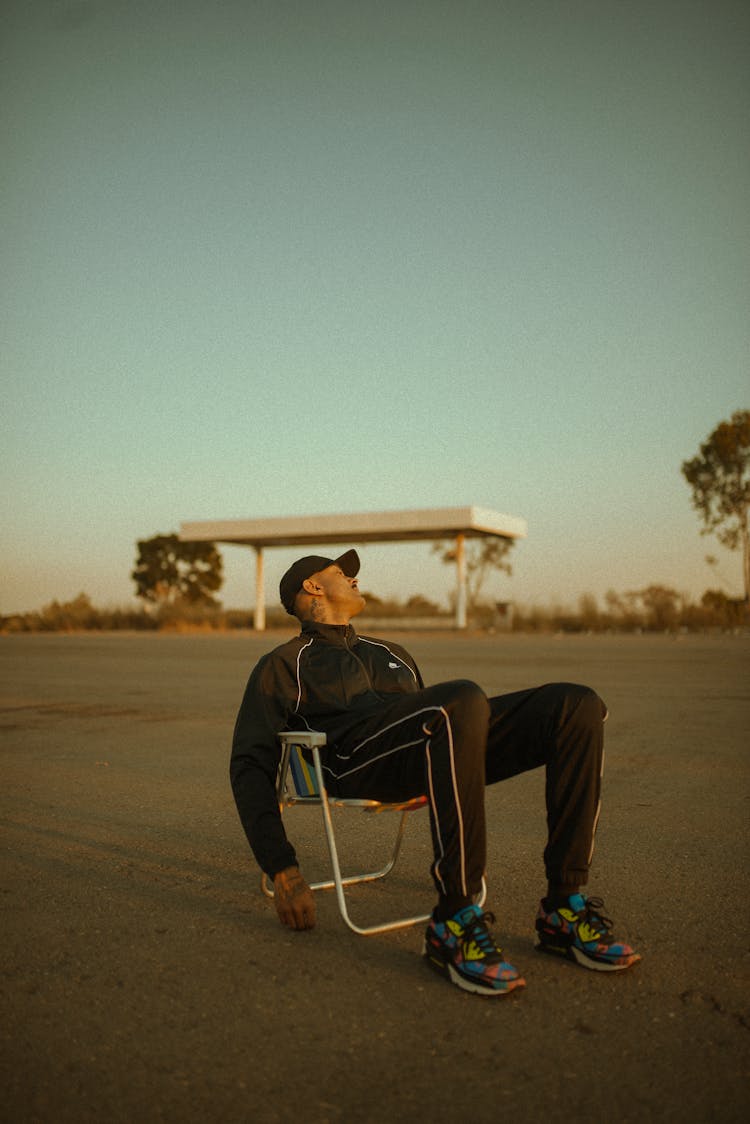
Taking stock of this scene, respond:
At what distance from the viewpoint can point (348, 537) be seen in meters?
42.8

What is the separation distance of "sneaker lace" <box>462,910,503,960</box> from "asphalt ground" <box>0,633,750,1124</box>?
0.43ft

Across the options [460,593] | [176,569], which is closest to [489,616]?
[460,593]

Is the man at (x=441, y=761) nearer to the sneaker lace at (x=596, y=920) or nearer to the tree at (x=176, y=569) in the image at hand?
the sneaker lace at (x=596, y=920)

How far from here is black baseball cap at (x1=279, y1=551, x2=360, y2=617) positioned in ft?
13.2

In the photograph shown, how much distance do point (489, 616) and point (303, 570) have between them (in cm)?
3933

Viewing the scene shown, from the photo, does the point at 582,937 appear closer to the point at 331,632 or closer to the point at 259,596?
the point at 331,632

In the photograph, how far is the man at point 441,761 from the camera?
9.92 feet

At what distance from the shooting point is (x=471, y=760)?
3.11m

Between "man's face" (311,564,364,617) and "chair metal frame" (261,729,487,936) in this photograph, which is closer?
"chair metal frame" (261,729,487,936)

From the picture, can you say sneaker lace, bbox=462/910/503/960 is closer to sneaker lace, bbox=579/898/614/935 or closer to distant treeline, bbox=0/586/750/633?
sneaker lace, bbox=579/898/614/935

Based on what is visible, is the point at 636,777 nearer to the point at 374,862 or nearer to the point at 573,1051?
the point at 374,862

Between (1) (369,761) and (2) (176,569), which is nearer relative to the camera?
(1) (369,761)

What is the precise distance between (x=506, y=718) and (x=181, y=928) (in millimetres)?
1320

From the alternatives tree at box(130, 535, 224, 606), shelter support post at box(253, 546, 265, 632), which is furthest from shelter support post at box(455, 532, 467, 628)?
tree at box(130, 535, 224, 606)
